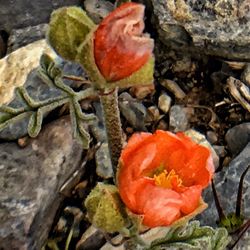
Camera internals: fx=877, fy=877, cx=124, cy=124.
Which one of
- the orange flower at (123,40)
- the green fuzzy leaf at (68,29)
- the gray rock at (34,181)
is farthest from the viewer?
the gray rock at (34,181)

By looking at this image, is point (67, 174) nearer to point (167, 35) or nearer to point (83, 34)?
point (167, 35)

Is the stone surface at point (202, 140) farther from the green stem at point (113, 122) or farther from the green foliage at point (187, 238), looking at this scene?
the green stem at point (113, 122)

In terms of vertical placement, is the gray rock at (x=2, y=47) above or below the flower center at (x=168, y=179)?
below

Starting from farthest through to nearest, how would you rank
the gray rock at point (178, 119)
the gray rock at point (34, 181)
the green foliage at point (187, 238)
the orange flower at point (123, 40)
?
the gray rock at point (178, 119)
the gray rock at point (34, 181)
the green foliage at point (187, 238)
the orange flower at point (123, 40)

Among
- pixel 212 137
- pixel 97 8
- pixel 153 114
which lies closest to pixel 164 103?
pixel 153 114

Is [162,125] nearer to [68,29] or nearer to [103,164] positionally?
[103,164]

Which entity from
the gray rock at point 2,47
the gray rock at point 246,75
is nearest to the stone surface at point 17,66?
the gray rock at point 2,47

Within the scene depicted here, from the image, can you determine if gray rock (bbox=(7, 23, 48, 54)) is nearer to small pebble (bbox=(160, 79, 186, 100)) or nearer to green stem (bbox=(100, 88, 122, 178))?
small pebble (bbox=(160, 79, 186, 100))

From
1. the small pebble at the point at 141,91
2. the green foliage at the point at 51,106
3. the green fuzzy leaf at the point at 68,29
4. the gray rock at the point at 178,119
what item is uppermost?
the green fuzzy leaf at the point at 68,29
